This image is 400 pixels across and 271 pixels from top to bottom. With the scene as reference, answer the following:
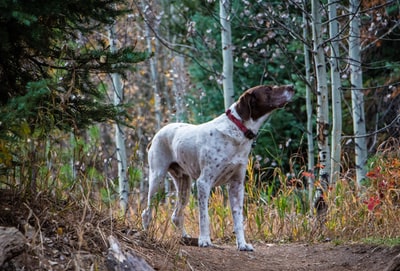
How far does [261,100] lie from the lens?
6.43m

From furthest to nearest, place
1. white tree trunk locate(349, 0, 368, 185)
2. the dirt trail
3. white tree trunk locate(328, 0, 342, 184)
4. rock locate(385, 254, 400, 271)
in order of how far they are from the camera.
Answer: white tree trunk locate(349, 0, 368, 185)
white tree trunk locate(328, 0, 342, 184)
the dirt trail
rock locate(385, 254, 400, 271)

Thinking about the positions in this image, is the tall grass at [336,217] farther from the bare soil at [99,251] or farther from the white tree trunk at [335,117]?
the bare soil at [99,251]

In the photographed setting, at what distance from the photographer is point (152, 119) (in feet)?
71.8

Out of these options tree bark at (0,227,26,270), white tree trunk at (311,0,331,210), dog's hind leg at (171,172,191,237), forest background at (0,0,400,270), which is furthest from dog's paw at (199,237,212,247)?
tree bark at (0,227,26,270)

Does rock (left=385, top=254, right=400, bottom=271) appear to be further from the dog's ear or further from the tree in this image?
the tree

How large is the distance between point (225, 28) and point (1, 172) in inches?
191

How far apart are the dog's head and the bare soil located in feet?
4.49

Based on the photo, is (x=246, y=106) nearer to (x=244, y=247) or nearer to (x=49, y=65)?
(x=244, y=247)

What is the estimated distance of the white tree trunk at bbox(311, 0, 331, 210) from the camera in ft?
25.0

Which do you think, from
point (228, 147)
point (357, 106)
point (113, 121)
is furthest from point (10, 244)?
point (357, 106)

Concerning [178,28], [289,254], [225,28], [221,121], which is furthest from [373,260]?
[178,28]

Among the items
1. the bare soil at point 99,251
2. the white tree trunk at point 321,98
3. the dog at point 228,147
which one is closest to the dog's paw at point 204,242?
the dog at point 228,147

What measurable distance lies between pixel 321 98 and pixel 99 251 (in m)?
3.89

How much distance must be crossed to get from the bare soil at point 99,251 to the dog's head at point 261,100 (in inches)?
53.9
